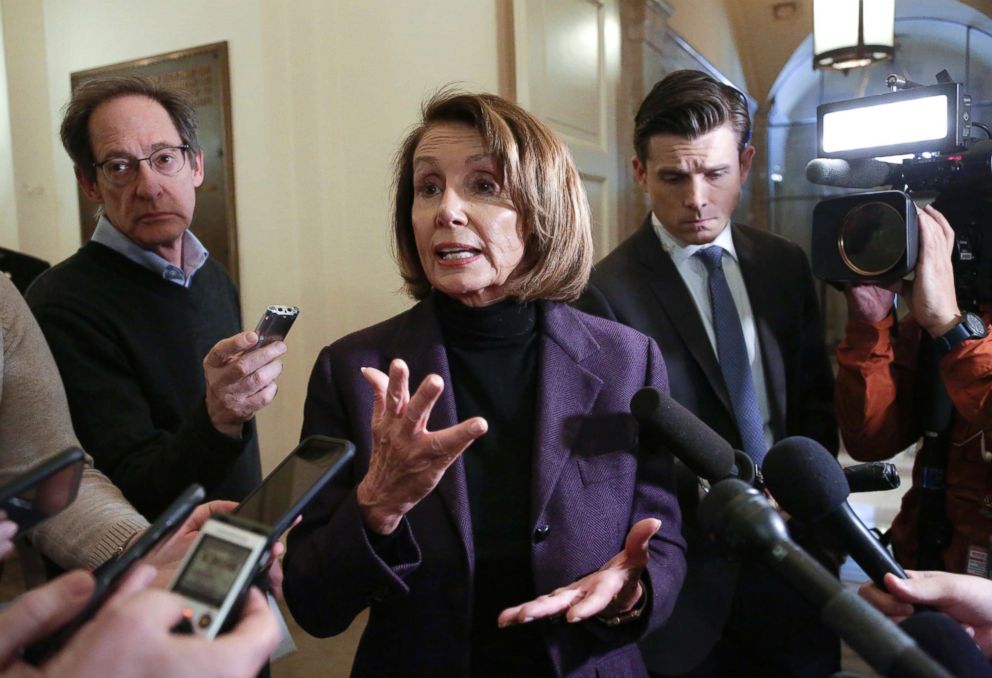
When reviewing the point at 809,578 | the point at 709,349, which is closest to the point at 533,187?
the point at 709,349

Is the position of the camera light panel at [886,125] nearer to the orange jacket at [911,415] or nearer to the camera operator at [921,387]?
the camera operator at [921,387]

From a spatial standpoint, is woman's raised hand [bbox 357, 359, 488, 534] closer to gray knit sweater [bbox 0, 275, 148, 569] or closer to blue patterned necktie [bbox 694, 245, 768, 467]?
gray knit sweater [bbox 0, 275, 148, 569]

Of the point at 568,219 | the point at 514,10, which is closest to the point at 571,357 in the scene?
the point at 568,219

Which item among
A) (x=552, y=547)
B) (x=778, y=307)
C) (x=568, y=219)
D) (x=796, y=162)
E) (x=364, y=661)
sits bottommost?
(x=364, y=661)

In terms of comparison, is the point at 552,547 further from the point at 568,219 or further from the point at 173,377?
the point at 173,377

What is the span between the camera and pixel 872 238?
4.05 feet

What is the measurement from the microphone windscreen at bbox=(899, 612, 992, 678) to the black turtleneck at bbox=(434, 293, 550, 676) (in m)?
0.56

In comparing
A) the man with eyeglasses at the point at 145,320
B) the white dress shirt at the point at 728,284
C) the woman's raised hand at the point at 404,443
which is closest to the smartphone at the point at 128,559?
the woman's raised hand at the point at 404,443

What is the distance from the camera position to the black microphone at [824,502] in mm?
695

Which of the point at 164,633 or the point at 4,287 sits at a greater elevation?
the point at 4,287

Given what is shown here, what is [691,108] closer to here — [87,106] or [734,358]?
[734,358]

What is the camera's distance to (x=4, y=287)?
1099mm

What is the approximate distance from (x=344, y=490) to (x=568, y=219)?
526mm

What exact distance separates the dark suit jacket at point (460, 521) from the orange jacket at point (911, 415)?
430 millimetres
